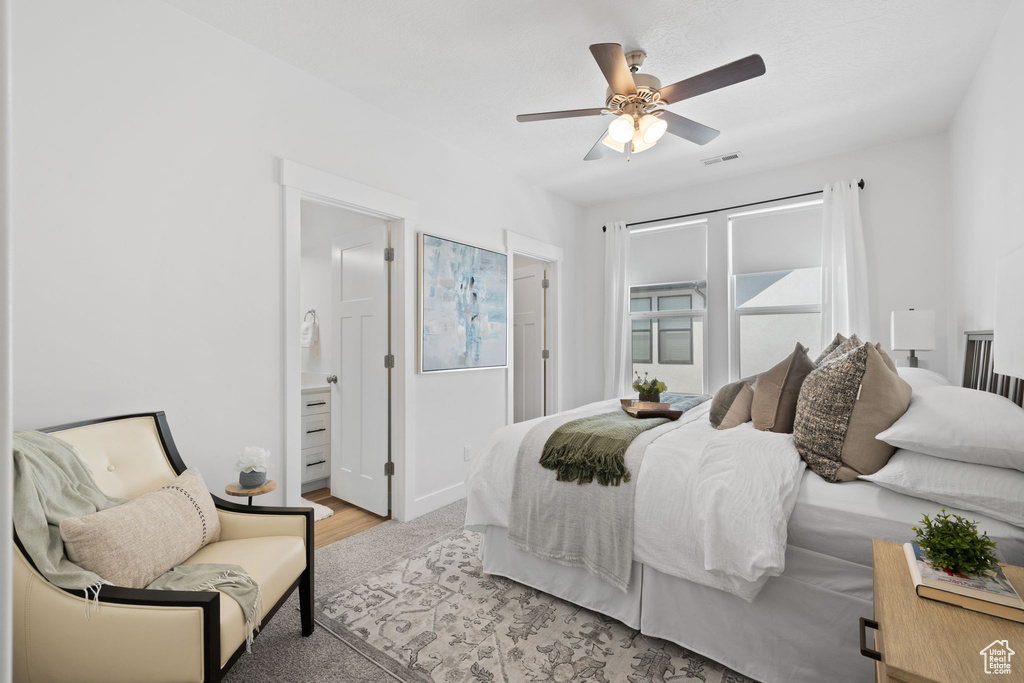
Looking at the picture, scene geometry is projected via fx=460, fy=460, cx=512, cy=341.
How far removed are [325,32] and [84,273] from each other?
60.0 inches

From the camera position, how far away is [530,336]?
16.1 ft

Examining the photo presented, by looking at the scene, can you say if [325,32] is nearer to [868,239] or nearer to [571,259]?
[571,259]

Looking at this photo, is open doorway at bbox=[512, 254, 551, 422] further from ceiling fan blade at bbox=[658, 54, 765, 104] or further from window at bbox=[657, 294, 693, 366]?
ceiling fan blade at bbox=[658, 54, 765, 104]

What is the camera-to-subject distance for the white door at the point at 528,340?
4770 millimetres

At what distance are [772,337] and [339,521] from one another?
373 cm

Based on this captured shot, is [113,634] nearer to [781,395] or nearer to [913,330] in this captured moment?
[781,395]

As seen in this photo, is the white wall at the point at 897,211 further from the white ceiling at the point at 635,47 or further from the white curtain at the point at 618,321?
the white curtain at the point at 618,321

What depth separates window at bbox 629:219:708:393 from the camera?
A: 434 cm

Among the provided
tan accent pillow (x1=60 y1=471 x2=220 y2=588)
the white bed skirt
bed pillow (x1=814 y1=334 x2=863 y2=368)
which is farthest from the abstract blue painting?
bed pillow (x1=814 y1=334 x2=863 y2=368)

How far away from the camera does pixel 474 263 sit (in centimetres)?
363

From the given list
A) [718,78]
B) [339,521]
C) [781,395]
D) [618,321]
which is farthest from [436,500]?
[718,78]

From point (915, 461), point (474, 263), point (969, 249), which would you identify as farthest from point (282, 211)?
point (969, 249)

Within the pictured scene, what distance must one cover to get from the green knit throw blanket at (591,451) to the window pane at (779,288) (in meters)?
2.44

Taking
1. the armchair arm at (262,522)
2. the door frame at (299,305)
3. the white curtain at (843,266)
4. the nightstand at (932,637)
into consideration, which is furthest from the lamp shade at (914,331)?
the armchair arm at (262,522)
